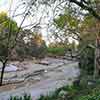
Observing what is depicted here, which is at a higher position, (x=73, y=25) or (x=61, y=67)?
(x=73, y=25)

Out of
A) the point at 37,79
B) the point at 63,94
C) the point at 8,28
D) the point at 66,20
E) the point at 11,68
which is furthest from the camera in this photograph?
the point at 11,68

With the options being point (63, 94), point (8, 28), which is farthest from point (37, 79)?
point (63, 94)

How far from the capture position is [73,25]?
42.1 feet

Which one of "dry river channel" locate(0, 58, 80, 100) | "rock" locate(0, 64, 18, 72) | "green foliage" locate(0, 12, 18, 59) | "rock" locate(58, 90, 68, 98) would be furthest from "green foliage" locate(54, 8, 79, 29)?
"rock" locate(0, 64, 18, 72)

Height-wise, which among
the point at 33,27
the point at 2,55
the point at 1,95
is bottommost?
the point at 1,95

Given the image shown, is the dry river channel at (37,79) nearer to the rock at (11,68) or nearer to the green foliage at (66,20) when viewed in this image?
the rock at (11,68)

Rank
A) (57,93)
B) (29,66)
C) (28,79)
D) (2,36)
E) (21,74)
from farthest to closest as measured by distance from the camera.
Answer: (29,66), (21,74), (28,79), (2,36), (57,93)

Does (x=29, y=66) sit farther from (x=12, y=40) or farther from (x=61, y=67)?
(x=12, y=40)

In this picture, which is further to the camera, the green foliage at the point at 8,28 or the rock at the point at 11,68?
the rock at the point at 11,68

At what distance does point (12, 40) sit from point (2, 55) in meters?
3.25

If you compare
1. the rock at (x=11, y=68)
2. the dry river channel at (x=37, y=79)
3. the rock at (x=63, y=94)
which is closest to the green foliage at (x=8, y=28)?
the dry river channel at (x=37, y=79)

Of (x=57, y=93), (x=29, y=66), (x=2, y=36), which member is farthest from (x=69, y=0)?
(x=29, y=66)

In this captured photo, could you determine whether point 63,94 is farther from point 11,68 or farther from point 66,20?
point 11,68

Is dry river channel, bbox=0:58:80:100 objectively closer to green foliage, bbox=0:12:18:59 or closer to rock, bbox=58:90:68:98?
rock, bbox=58:90:68:98
